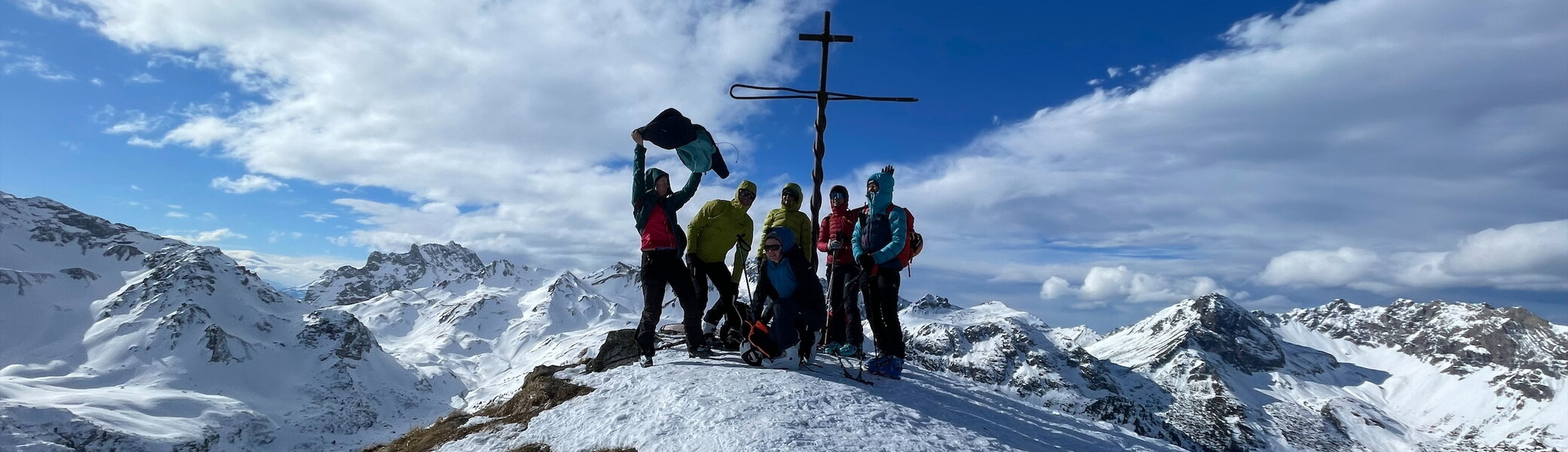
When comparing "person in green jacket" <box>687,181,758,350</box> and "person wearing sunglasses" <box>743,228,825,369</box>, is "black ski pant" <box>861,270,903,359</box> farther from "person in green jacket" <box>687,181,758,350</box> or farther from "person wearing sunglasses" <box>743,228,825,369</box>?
"person in green jacket" <box>687,181,758,350</box>

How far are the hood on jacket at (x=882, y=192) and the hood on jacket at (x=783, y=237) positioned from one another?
1610mm

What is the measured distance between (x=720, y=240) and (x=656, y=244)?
1.18 meters

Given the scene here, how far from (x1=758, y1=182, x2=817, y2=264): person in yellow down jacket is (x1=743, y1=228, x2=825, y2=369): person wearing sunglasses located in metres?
0.49

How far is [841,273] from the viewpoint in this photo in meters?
12.9

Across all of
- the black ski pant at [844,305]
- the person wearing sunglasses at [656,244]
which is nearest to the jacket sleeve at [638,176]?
the person wearing sunglasses at [656,244]

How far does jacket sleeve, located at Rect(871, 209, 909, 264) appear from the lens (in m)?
11.8

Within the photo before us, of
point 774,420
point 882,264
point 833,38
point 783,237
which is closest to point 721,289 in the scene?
point 783,237

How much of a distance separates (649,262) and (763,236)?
214cm

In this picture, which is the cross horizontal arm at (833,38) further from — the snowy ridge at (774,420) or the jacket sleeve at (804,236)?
the snowy ridge at (774,420)

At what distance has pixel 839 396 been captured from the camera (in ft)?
31.6

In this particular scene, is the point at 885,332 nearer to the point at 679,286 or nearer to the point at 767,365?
the point at 767,365

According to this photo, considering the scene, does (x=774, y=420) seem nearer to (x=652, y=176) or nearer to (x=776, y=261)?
(x=776, y=261)

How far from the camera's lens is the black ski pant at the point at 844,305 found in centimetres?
1238

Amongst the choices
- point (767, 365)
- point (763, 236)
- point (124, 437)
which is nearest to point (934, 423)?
point (767, 365)
